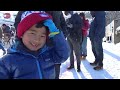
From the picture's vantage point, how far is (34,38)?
5.12ft

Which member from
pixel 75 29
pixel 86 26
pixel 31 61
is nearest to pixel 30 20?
pixel 31 61

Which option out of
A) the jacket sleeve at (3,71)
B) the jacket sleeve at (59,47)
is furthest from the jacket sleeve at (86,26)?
the jacket sleeve at (3,71)

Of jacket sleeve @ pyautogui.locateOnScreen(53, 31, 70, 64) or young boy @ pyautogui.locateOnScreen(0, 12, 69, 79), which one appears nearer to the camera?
young boy @ pyautogui.locateOnScreen(0, 12, 69, 79)

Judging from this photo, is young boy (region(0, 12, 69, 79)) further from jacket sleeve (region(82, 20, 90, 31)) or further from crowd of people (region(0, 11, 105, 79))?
jacket sleeve (region(82, 20, 90, 31))

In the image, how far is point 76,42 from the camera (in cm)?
435

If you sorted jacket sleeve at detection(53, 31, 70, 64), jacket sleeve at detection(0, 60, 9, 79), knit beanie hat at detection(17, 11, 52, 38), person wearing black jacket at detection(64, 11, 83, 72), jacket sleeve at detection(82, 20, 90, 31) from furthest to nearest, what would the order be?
jacket sleeve at detection(82, 20, 90, 31)
person wearing black jacket at detection(64, 11, 83, 72)
jacket sleeve at detection(53, 31, 70, 64)
knit beanie hat at detection(17, 11, 52, 38)
jacket sleeve at detection(0, 60, 9, 79)

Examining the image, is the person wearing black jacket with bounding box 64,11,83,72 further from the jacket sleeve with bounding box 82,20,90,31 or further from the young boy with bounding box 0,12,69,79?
the young boy with bounding box 0,12,69,79

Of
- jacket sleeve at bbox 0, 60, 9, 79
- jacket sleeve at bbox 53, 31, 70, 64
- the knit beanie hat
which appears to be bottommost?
jacket sleeve at bbox 0, 60, 9, 79

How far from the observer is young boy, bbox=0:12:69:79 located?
5.01 feet

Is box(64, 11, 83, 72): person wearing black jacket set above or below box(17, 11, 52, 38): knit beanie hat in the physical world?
below

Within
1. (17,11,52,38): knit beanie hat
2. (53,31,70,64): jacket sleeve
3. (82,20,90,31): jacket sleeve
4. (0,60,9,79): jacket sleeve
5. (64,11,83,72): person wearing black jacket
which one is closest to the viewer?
(0,60,9,79): jacket sleeve

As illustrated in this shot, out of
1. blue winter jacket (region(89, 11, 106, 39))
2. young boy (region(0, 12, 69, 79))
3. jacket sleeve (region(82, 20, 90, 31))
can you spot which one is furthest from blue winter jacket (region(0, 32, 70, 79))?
jacket sleeve (region(82, 20, 90, 31))

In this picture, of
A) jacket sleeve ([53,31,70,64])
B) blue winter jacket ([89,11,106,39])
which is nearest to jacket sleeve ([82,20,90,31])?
blue winter jacket ([89,11,106,39])

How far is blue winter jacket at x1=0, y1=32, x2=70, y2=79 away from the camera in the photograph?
1523 millimetres
